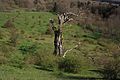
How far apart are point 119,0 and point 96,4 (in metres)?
4.40

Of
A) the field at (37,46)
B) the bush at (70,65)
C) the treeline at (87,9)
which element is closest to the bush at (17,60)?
the field at (37,46)

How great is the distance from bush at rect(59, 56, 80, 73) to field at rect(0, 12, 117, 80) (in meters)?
0.34

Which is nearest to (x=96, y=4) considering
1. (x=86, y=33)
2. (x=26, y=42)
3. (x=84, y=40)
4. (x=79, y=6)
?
(x=79, y=6)

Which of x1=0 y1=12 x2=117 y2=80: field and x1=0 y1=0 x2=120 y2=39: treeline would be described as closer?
x1=0 y1=12 x2=117 y2=80: field

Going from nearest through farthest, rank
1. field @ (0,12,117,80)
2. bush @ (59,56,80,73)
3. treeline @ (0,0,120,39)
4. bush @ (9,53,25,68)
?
1. field @ (0,12,117,80)
2. bush @ (9,53,25,68)
3. bush @ (59,56,80,73)
4. treeline @ (0,0,120,39)

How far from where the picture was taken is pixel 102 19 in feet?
197

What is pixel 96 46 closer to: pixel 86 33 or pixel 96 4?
pixel 86 33

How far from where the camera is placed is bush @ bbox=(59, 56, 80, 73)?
29.0 m

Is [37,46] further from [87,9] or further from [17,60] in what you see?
[87,9]

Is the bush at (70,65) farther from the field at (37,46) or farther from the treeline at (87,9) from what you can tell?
the treeline at (87,9)

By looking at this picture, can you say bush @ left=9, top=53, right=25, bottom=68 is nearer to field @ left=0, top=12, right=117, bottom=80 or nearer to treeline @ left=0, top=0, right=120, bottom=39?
field @ left=0, top=12, right=117, bottom=80

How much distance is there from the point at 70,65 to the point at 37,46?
1181cm

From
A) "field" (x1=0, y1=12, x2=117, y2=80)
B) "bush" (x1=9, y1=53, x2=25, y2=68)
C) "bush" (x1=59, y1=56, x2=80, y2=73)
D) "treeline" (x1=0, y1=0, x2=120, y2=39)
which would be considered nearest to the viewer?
"field" (x1=0, y1=12, x2=117, y2=80)

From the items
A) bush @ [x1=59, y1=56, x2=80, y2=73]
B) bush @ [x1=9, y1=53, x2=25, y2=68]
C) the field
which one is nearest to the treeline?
the field
